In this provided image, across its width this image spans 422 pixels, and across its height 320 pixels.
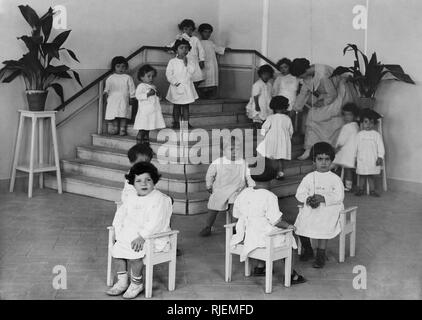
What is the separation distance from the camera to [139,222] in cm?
432

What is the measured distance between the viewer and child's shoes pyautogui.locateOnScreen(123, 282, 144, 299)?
14.0 feet

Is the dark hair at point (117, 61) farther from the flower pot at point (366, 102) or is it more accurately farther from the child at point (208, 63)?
the flower pot at point (366, 102)

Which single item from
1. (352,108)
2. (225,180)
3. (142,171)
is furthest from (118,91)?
(142,171)

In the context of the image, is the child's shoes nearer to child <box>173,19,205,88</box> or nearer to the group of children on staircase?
the group of children on staircase

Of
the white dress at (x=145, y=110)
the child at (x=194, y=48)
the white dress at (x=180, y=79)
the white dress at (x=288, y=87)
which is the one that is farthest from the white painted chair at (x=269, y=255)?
the child at (x=194, y=48)

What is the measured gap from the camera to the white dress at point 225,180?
5.71 metres

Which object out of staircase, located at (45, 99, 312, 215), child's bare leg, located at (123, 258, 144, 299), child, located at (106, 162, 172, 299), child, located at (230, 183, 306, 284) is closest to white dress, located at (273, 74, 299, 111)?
staircase, located at (45, 99, 312, 215)

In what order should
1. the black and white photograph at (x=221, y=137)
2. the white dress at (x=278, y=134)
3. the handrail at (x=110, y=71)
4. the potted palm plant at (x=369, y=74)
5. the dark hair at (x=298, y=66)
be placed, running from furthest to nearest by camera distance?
the dark hair at (x=298, y=66)
the handrail at (x=110, y=71)
the potted palm plant at (x=369, y=74)
the white dress at (x=278, y=134)
the black and white photograph at (x=221, y=137)

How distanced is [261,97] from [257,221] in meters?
4.24

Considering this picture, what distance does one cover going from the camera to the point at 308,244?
5.21m

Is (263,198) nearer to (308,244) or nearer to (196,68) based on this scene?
(308,244)

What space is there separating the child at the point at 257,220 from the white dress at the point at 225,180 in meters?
1.05

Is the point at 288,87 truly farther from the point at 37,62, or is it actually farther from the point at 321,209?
the point at 321,209
